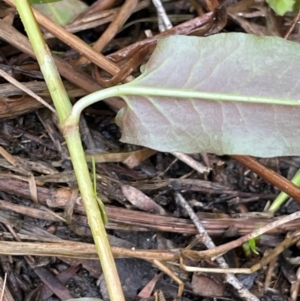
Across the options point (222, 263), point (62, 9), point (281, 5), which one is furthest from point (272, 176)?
point (62, 9)

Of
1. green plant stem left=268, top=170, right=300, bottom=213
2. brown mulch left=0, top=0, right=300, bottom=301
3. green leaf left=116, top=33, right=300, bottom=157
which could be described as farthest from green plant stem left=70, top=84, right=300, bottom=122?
green plant stem left=268, top=170, right=300, bottom=213

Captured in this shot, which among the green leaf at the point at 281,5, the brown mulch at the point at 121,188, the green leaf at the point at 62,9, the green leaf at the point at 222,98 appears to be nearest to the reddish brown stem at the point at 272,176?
the brown mulch at the point at 121,188

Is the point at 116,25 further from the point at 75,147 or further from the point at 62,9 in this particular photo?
the point at 75,147

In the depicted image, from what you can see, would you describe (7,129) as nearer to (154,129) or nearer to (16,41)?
(16,41)

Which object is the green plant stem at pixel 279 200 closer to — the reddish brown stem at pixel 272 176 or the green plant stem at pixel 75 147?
the reddish brown stem at pixel 272 176

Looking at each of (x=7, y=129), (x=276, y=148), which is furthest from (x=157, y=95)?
(x=7, y=129)
